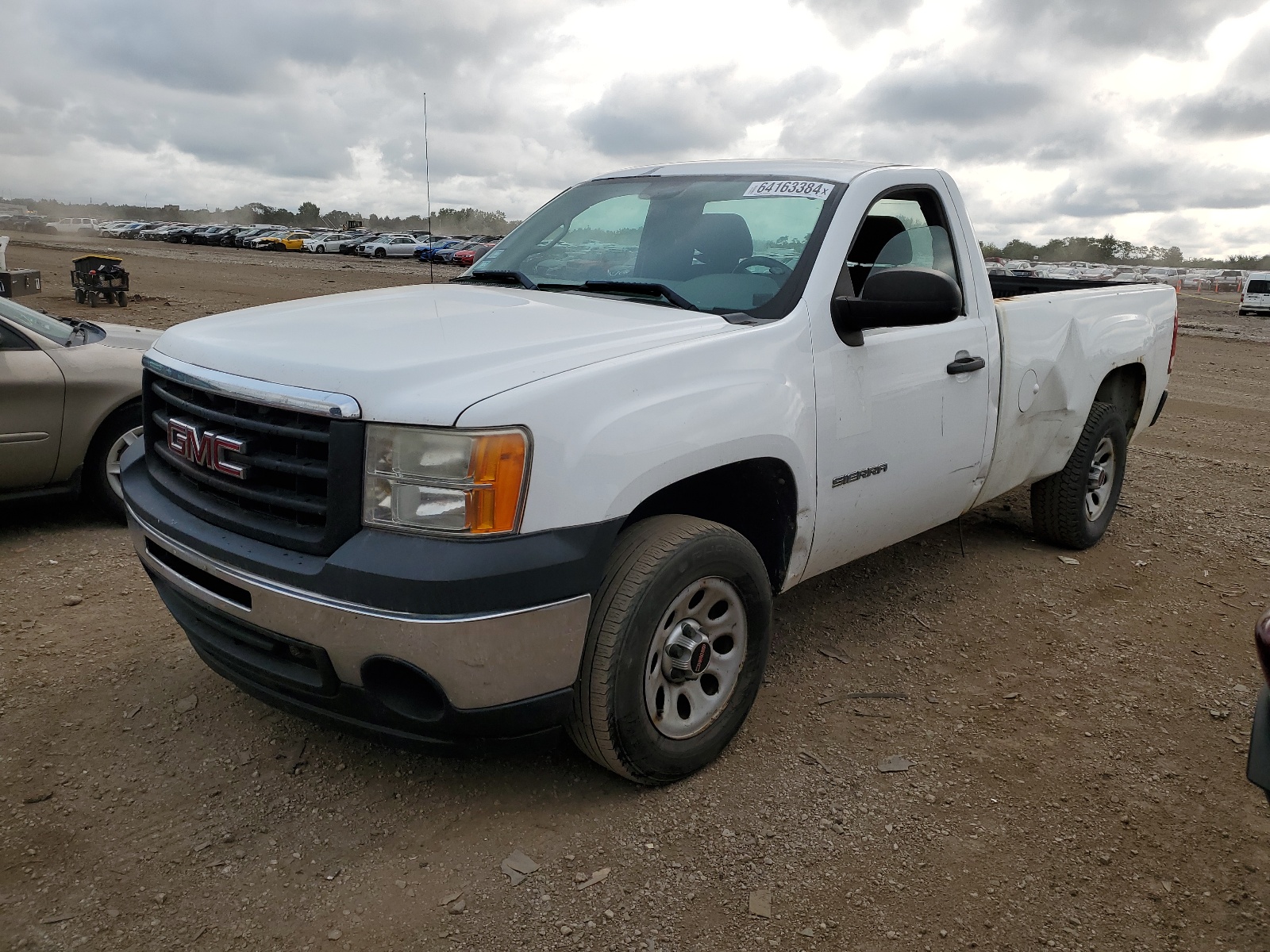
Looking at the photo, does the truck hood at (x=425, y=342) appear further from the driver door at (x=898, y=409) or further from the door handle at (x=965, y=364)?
the door handle at (x=965, y=364)

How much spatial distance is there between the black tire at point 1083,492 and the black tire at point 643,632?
2.78 meters

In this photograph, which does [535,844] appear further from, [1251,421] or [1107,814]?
[1251,421]

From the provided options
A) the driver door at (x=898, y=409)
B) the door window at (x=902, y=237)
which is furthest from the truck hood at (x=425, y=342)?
the door window at (x=902, y=237)

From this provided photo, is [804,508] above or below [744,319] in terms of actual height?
below

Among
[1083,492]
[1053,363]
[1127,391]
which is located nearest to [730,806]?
[1053,363]

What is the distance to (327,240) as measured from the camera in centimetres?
5553

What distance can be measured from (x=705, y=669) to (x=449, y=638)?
3.05ft

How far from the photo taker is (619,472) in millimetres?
2545

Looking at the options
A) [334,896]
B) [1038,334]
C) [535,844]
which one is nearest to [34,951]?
[334,896]

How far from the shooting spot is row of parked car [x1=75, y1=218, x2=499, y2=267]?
48.2 m

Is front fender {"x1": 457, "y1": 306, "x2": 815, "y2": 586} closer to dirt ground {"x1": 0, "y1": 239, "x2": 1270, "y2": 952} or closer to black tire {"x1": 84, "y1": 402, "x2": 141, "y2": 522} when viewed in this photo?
dirt ground {"x1": 0, "y1": 239, "x2": 1270, "y2": 952}

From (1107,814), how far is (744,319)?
1.87 m

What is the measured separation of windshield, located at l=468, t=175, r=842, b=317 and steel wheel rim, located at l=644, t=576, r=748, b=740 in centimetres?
94

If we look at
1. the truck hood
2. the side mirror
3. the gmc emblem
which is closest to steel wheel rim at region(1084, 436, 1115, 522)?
the side mirror
